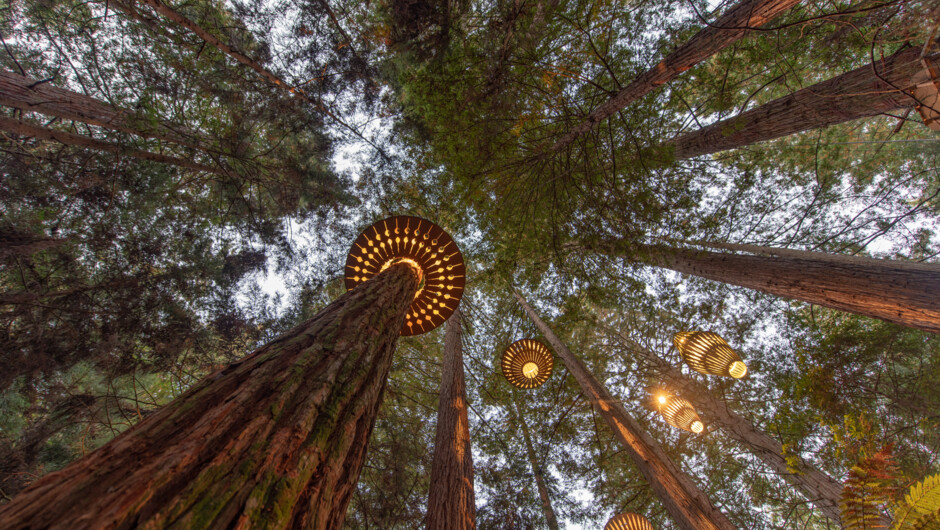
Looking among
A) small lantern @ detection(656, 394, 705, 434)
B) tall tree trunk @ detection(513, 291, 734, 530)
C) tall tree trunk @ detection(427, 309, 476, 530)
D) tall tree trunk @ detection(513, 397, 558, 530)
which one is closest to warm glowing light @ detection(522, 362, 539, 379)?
tall tree trunk @ detection(513, 291, 734, 530)

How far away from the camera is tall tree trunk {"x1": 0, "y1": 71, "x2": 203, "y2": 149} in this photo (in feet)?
10.7

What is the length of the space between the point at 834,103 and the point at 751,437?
20.1ft

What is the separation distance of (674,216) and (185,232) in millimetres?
8235

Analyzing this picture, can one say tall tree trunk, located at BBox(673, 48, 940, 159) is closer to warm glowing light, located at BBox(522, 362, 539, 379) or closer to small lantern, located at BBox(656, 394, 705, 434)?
small lantern, located at BBox(656, 394, 705, 434)

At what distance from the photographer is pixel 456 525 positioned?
2727 millimetres

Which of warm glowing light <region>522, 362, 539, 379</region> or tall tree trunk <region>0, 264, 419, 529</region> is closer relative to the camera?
tall tree trunk <region>0, 264, 419, 529</region>

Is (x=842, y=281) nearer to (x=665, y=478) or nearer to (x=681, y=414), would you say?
(x=681, y=414)

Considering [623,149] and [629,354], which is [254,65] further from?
[629,354]

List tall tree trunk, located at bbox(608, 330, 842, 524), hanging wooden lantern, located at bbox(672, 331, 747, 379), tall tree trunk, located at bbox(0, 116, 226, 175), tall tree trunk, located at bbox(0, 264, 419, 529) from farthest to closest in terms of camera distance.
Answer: tall tree trunk, located at bbox(608, 330, 842, 524) < hanging wooden lantern, located at bbox(672, 331, 747, 379) < tall tree trunk, located at bbox(0, 116, 226, 175) < tall tree trunk, located at bbox(0, 264, 419, 529)

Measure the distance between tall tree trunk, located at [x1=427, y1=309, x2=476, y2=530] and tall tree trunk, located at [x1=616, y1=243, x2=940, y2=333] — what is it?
3452 millimetres

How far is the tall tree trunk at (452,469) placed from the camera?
112 inches

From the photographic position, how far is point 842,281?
11.7ft

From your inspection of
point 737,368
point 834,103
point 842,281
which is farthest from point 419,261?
point 834,103

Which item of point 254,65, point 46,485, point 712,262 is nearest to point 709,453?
point 712,262
